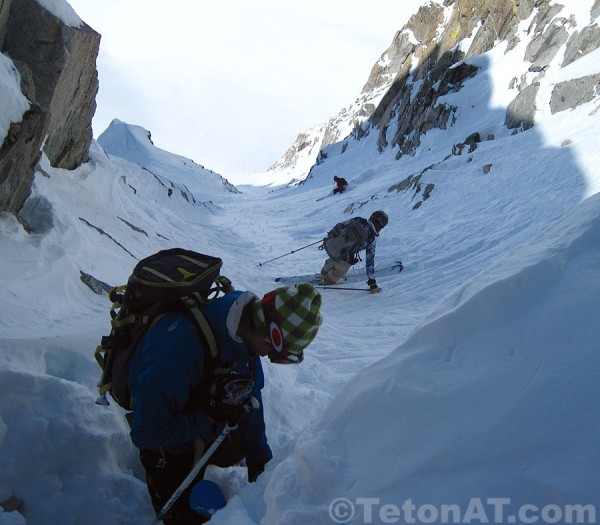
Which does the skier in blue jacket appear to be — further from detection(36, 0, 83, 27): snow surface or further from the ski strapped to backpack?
detection(36, 0, 83, 27): snow surface

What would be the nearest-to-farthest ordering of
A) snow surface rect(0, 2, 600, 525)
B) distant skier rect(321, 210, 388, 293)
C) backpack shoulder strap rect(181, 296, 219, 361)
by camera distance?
snow surface rect(0, 2, 600, 525) → backpack shoulder strap rect(181, 296, 219, 361) → distant skier rect(321, 210, 388, 293)

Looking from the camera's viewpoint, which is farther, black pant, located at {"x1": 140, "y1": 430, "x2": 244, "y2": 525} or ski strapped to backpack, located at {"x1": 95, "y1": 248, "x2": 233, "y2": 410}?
black pant, located at {"x1": 140, "y1": 430, "x2": 244, "y2": 525}

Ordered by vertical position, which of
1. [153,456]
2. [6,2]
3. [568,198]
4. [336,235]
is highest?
[568,198]

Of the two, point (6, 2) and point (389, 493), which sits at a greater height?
point (6, 2)

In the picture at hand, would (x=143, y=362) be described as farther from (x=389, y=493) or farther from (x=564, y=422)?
(x=564, y=422)

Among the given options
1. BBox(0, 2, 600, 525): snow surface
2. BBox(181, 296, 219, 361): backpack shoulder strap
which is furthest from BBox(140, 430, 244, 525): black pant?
BBox(181, 296, 219, 361): backpack shoulder strap

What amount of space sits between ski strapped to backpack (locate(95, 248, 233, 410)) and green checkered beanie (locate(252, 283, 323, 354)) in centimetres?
31

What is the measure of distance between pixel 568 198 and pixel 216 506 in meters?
9.76

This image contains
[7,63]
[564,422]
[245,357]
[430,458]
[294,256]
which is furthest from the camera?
[294,256]

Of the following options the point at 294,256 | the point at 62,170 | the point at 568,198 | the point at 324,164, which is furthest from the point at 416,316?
the point at 324,164

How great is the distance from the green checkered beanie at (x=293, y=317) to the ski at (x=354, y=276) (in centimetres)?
746

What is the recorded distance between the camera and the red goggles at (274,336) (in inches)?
90.5

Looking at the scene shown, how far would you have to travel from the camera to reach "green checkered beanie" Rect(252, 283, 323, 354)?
2.31 meters

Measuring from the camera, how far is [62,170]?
32.3ft
